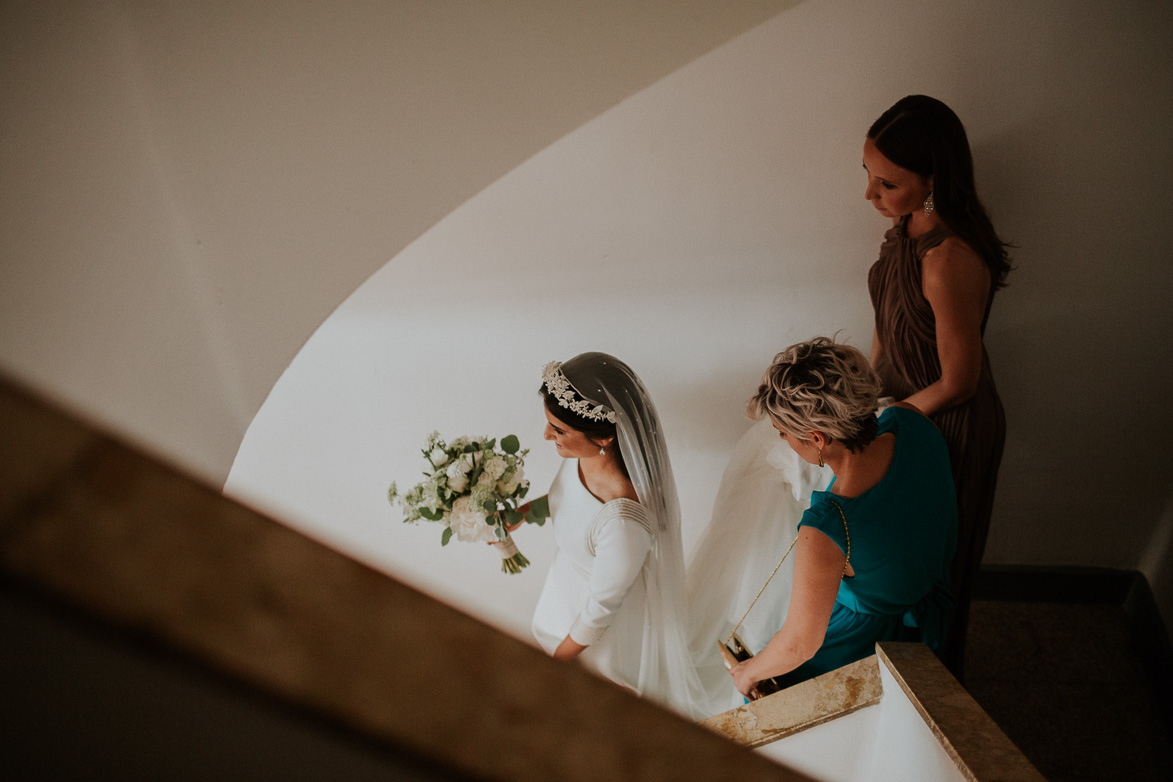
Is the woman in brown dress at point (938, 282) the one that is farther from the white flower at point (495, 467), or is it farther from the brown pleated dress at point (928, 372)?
the white flower at point (495, 467)

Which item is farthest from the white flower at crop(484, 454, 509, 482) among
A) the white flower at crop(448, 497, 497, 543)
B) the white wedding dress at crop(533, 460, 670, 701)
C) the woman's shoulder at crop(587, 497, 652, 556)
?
the woman's shoulder at crop(587, 497, 652, 556)

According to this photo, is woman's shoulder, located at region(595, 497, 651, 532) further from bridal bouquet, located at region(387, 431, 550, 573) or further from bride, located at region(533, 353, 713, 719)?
bridal bouquet, located at region(387, 431, 550, 573)

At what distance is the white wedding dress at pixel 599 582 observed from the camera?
8.80ft

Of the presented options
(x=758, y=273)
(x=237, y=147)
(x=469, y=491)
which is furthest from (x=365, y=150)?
(x=758, y=273)

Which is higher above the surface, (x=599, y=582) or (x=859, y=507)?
(x=859, y=507)

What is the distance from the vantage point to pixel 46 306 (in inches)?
70.8

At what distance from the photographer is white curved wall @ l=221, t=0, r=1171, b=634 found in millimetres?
2424

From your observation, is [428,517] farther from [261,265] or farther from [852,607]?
[852,607]

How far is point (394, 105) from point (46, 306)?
4.18ft

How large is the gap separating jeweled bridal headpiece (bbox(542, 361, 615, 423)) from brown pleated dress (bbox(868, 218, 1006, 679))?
1182 millimetres

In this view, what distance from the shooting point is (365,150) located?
8.00 feet

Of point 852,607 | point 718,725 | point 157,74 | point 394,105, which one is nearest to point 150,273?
point 157,74

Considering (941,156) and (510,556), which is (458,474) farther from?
(941,156)

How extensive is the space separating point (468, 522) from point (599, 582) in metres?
0.64
